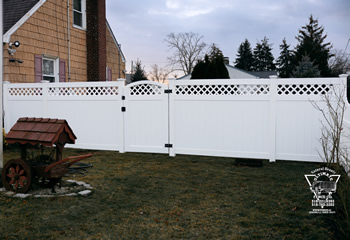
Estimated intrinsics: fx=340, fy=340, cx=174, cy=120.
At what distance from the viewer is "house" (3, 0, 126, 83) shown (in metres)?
10.5

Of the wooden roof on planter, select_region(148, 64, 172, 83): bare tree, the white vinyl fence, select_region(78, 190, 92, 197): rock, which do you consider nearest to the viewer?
the wooden roof on planter

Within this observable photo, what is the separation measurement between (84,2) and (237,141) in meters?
9.61

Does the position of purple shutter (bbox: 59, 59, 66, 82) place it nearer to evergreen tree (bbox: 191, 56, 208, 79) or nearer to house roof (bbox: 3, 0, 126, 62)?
house roof (bbox: 3, 0, 126, 62)

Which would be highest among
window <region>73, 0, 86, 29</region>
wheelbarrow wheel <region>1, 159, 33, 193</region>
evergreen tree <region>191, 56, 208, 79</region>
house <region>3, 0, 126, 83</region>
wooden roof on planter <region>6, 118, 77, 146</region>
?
window <region>73, 0, 86, 29</region>

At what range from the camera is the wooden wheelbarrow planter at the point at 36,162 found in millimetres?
4605

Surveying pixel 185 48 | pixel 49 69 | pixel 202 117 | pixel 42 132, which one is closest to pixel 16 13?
pixel 49 69

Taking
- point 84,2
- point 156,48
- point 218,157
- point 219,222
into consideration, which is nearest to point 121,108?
point 218,157

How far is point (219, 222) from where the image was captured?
3.73 metres

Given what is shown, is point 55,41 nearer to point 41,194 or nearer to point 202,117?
point 202,117

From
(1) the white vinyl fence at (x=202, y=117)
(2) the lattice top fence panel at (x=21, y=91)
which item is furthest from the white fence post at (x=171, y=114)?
(2) the lattice top fence panel at (x=21, y=91)

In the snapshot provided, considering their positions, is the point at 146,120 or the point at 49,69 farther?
the point at 49,69

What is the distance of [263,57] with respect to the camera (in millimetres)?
56781

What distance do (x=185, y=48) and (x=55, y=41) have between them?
3808cm

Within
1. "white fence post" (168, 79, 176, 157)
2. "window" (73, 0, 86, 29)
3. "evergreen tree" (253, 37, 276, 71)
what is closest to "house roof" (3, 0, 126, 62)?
"window" (73, 0, 86, 29)
